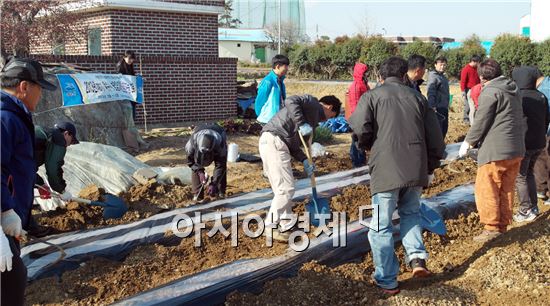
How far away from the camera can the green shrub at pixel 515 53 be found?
24.9 meters

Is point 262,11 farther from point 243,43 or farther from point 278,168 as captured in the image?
point 278,168

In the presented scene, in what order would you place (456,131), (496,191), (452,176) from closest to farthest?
(496,191)
(452,176)
(456,131)

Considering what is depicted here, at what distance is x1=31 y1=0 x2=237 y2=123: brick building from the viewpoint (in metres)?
12.6

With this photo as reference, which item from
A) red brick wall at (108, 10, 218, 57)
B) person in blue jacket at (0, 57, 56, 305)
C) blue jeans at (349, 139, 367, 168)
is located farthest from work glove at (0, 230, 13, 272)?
red brick wall at (108, 10, 218, 57)

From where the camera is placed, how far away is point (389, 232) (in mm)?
3988

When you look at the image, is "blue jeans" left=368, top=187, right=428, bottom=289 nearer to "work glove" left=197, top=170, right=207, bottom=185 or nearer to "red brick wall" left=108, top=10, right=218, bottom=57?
"work glove" left=197, top=170, right=207, bottom=185

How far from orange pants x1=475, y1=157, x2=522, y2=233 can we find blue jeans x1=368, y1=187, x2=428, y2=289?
3.87 feet

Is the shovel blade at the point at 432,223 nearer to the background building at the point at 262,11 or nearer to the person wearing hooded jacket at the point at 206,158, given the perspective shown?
the person wearing hooded jacket at the point at 206,158

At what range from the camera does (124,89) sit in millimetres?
10047

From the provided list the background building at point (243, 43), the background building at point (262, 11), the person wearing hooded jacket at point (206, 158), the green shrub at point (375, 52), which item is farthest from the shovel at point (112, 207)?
the background building at point (262, 11)

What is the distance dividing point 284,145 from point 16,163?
2416 millimetres

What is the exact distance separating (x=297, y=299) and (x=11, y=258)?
196cm

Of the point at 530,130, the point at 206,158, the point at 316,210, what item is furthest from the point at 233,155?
the point at 530,130

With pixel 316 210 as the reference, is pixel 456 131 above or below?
above
